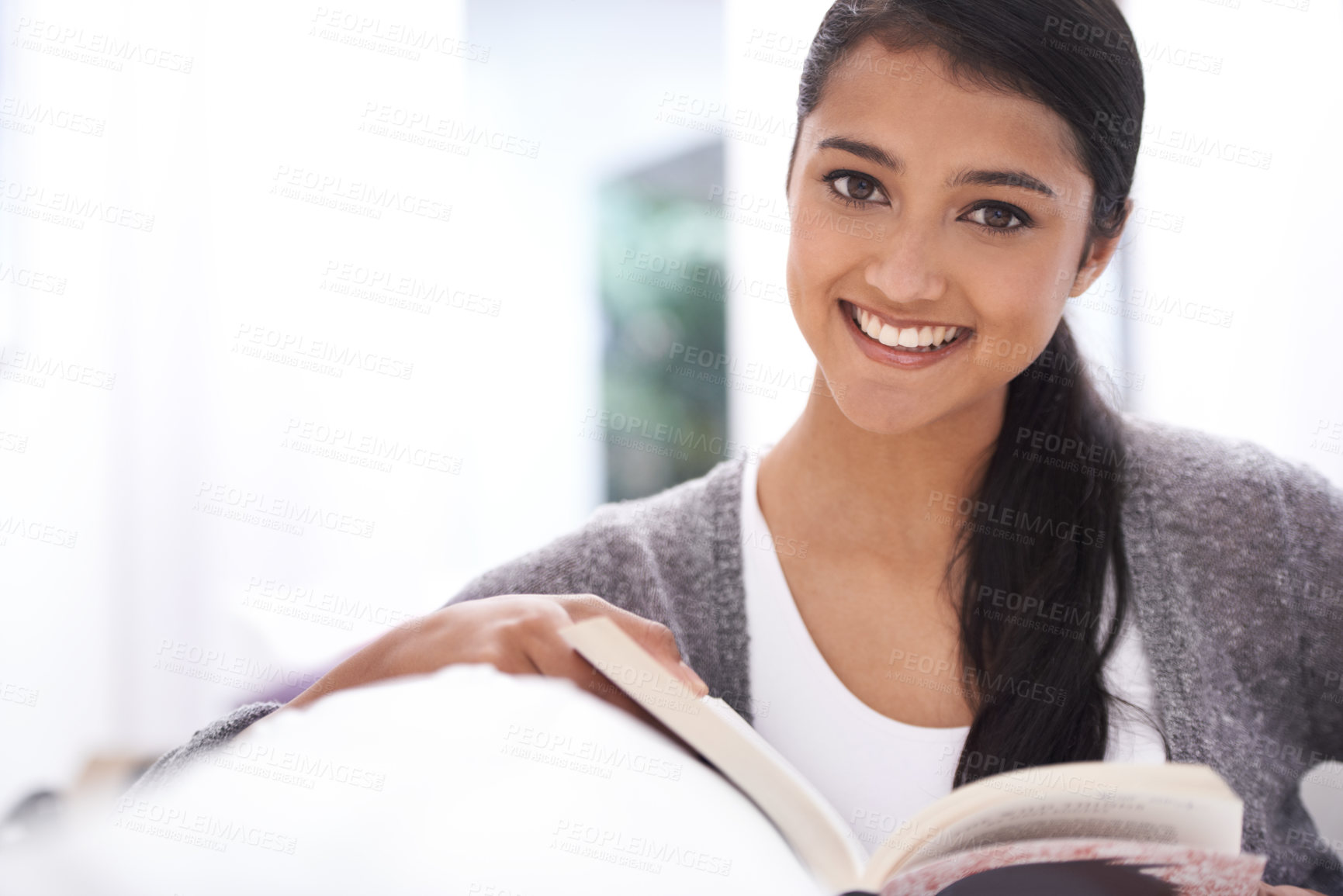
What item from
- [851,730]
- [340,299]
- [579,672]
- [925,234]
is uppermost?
[925,234]

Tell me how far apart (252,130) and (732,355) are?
1128 millimetres

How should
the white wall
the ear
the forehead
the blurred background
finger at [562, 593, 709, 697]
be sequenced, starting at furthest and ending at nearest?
the white wall
the blurred background
the ear
the forehead
finger at [562, 593, 709, 697]

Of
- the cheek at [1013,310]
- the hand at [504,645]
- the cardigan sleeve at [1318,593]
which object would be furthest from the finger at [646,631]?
the cardigan sleeve at [1318,593]

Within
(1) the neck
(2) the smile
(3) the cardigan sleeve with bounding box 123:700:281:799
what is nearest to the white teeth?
(2) the smile

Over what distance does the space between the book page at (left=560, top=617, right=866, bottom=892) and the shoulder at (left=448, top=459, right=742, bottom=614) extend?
0.92 ft

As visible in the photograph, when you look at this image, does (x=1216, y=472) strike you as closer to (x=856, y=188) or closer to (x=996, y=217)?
(x=996, y=217)

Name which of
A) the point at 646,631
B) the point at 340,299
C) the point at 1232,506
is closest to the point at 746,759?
the point at 646,631

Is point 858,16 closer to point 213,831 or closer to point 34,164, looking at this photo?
point 213,831

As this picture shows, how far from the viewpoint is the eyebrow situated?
794 millimetres

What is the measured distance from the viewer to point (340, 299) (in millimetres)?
2084

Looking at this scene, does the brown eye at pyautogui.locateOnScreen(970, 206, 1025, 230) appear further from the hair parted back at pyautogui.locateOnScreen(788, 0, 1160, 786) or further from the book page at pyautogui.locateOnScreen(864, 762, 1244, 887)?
the book page at pyautogui.locateOnScreen(864, 762, 1244, 887)

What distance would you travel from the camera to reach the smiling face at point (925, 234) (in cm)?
80

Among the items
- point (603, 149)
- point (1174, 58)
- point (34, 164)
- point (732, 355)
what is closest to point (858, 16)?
point (1174, 58)

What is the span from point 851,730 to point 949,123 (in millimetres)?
511
